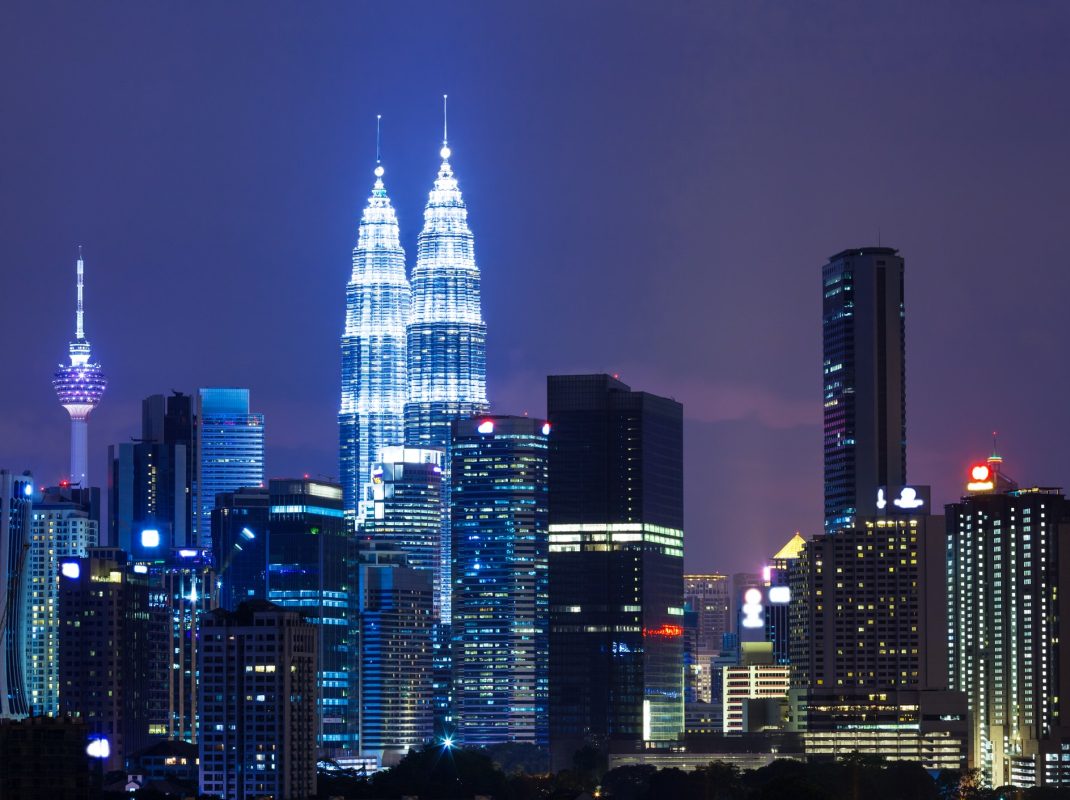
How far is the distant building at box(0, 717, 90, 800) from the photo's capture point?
170875mm

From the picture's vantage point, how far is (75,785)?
571 ft

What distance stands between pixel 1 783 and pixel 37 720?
7.30 meters

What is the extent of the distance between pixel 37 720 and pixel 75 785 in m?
4.95

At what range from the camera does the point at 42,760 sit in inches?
6801

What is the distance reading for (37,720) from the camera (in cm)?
17625

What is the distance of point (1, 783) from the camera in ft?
557

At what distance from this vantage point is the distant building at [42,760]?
171m

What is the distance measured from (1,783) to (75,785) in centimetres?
579
